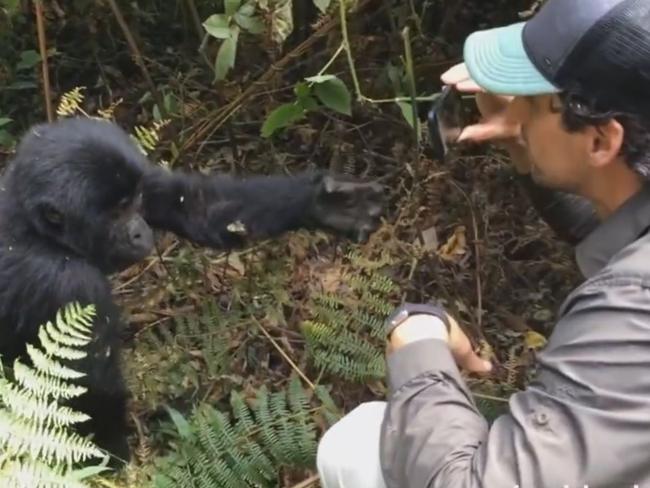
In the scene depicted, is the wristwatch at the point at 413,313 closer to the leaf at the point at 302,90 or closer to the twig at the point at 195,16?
the leaf at the point at 302,90

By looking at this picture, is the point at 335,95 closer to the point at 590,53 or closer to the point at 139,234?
the point at 139,234

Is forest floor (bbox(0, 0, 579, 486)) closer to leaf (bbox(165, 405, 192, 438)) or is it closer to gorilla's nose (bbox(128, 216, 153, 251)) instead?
leaf (bbox(165, 405, 192, 438))

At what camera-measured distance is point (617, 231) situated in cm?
195

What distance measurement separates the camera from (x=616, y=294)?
1696mm

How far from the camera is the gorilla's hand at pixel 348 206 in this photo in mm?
3219

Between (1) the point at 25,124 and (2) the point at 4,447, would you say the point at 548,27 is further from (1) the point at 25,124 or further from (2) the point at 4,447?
(1) the point at 25,124

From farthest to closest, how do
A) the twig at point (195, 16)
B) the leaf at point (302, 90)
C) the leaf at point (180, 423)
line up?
1. the twig at point (195, 16)
2. the leaf at point (302, 90)
3. the leaf at point (180, 423)

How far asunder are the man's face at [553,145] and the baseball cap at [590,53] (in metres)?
0.04

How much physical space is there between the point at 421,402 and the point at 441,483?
185 mm

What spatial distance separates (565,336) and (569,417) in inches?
5.9

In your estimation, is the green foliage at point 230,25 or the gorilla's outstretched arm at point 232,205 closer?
the green foliage at point 230,25

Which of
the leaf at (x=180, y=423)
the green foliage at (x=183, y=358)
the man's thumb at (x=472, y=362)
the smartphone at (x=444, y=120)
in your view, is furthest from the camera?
the green foliage at (x=183, y=358)

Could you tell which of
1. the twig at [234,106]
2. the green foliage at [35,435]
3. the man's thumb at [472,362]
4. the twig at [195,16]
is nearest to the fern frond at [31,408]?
the green foliage at [35,435]

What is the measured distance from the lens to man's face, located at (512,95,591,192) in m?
1.93
